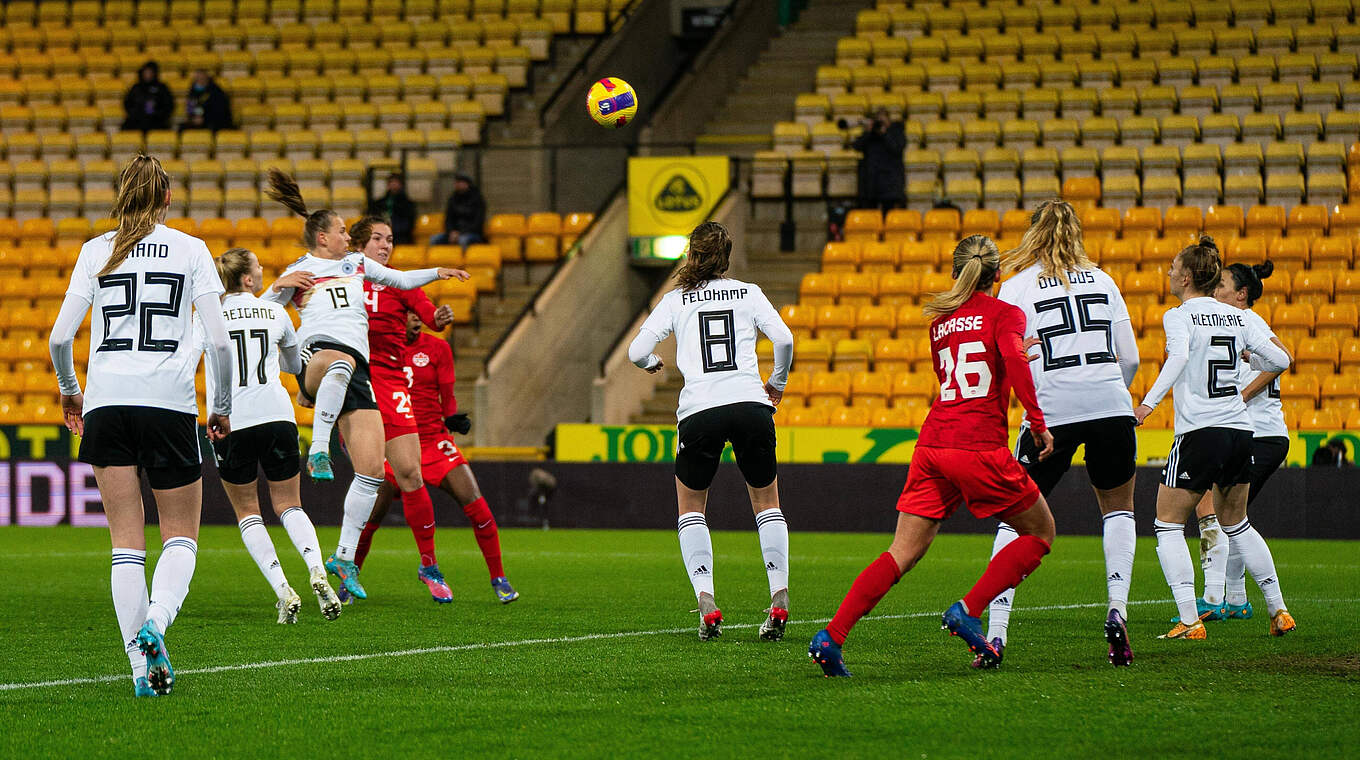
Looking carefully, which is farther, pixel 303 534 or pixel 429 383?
pixel 429 383

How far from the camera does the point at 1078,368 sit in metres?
7.34

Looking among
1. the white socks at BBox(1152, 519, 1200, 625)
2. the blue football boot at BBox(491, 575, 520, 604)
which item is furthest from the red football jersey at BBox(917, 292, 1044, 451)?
the blue football boot at BBox(491, 575, 520, 604)

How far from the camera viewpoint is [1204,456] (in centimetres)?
821

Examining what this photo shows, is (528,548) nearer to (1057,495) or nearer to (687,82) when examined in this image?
(1057,495)

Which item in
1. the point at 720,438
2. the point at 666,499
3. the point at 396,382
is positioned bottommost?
the point at 666,499

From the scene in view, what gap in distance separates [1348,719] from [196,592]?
7.53 m

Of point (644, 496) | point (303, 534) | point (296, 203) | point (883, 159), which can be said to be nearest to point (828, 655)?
point (303, 534)

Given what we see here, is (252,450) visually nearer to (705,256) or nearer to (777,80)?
(705,256)

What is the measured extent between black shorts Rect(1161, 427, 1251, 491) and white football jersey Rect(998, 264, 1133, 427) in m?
0.96

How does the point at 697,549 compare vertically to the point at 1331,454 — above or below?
below

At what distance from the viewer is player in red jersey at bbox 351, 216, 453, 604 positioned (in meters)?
10.0

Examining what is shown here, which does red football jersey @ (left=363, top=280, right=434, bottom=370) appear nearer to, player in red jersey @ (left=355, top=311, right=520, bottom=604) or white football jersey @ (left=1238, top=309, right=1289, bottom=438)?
player in red jersey @ (left=355, top=311, right=520, bottom=604)

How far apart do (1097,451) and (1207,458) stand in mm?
1188

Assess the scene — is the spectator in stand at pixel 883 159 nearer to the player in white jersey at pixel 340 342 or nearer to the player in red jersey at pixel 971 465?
the player in white jersey at pixel 340 342
